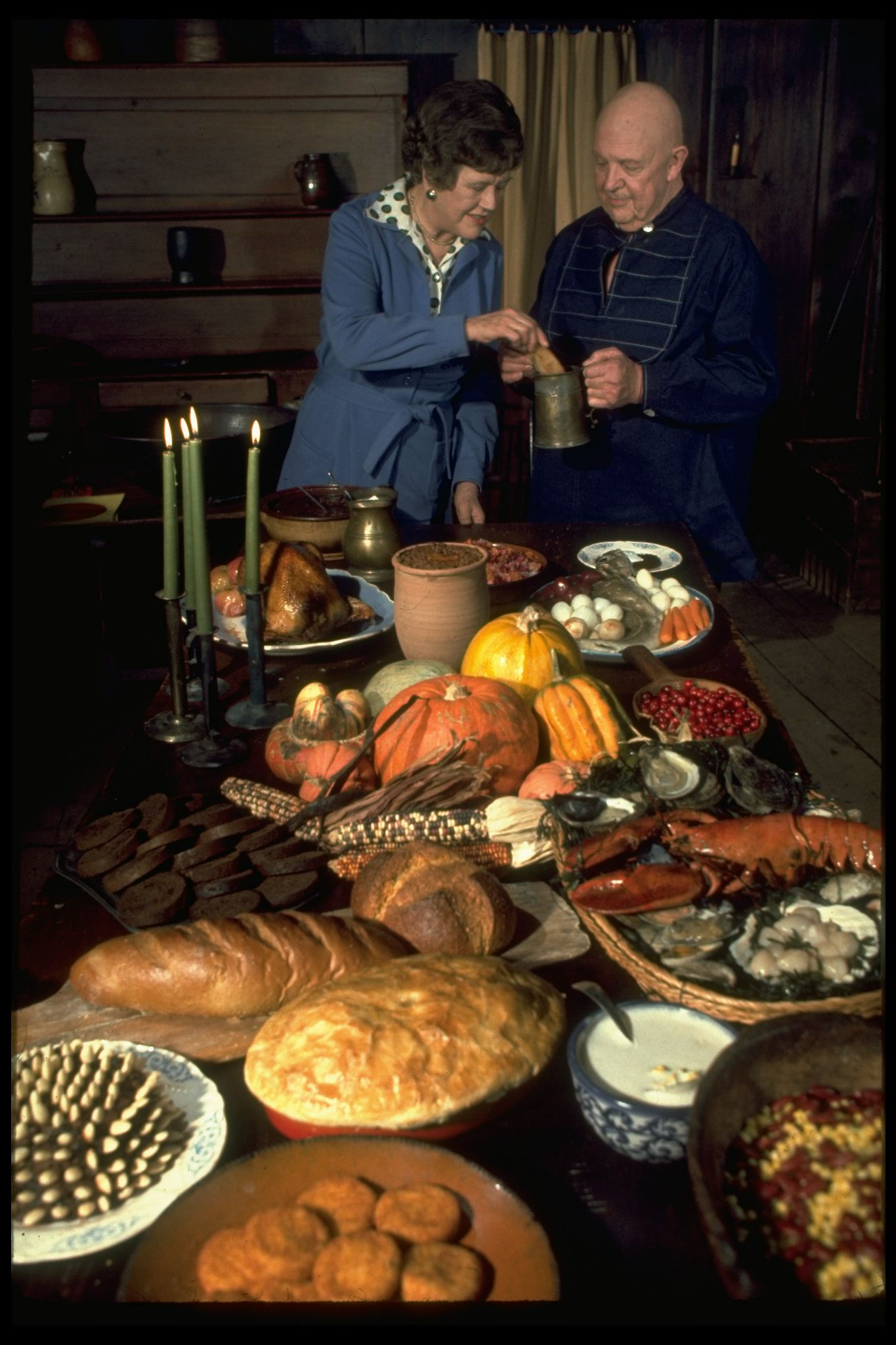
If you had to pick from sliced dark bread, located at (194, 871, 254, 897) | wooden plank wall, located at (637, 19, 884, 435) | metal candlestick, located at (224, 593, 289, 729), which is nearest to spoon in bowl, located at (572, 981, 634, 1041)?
sliced dark bread, located at (194, 871, 254, 897)

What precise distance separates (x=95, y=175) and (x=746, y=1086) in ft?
21.8

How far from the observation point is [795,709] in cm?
479

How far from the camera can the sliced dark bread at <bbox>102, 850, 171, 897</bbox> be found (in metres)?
1.49

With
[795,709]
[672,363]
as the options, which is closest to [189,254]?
[672,363]

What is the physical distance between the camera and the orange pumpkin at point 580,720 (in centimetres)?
187

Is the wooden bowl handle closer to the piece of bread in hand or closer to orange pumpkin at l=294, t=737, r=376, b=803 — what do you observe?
orange pumpkin at l=294, t=737, r=376, b=803

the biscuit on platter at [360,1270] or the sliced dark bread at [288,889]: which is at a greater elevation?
the sliced dark bread at [288,889]

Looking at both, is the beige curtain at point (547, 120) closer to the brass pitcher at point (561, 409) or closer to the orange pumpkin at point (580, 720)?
the brass pitcher at point (561, 409)

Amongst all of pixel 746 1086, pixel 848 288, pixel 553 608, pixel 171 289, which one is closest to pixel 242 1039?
pixel 746 1086

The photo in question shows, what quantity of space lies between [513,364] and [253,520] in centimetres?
190

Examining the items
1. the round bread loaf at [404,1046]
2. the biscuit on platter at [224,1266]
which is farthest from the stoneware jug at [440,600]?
the biscuit on platter at [224,1266]

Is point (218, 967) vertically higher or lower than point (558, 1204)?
higher

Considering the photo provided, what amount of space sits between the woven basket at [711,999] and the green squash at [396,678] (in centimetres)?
79

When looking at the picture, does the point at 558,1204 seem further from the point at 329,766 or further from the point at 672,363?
the point at 672,363
